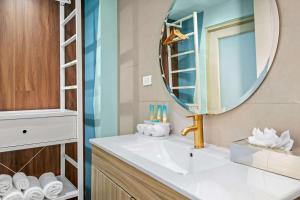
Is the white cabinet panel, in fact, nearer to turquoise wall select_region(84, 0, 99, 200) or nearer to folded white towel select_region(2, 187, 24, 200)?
turquoise wall select_region(84, 0, 99, 200)

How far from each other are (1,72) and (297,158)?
220cm

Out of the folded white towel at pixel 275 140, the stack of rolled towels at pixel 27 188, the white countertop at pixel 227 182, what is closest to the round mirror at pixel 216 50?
the folded white towel at pixel 275 140

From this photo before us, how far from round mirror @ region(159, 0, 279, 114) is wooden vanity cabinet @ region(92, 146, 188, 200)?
1.72 ft

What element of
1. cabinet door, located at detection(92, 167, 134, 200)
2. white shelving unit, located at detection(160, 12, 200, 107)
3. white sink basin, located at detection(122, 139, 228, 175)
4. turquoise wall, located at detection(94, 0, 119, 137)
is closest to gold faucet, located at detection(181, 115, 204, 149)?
white sink basin, located at detection(122, 139, 228, 175)

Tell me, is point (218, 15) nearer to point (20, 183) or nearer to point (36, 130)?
point (36, 130)

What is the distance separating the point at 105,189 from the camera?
1203 millimetres

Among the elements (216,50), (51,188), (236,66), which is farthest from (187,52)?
(51,188)

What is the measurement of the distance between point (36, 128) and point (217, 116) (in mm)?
1353

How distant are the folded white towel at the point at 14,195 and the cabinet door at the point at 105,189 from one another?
0.61 meters

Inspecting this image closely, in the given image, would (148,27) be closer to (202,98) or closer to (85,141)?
(202,98)

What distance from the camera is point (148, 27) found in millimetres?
1600

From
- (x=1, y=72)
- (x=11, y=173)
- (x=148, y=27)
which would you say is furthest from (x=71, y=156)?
(x=148, y=27)

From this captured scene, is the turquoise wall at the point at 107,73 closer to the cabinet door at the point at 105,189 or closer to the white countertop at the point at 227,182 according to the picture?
the cabinet door at the point at 105,189

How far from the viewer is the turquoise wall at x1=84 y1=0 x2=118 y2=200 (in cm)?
176
